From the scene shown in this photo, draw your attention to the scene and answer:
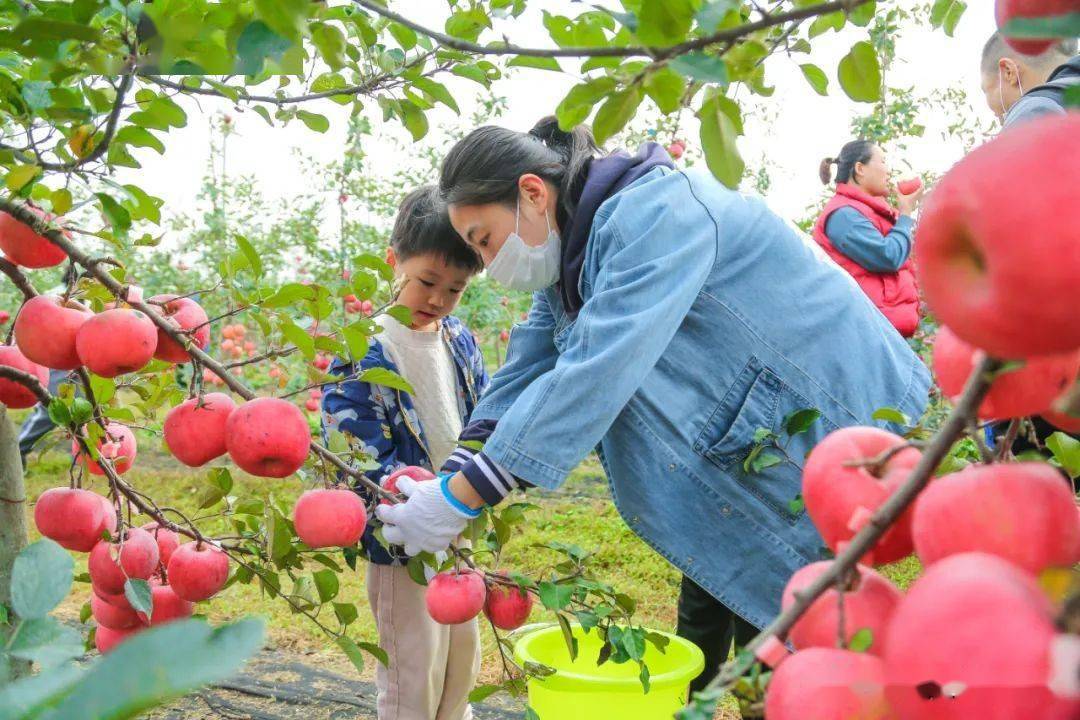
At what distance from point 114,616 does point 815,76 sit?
1153 millimetres

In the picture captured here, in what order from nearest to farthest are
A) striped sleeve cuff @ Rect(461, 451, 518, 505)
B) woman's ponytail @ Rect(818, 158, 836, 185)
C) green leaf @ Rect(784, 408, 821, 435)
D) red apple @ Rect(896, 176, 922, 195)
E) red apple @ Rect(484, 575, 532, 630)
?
1. green leaf @ Rect(784, 408, 821, 435)
2. striped sleeve cuff @ Rect(461, 451, 518, 505)
3. red apple @ Rect(484, 575, 532, 630)
4. red apple @ Rect(896, 176, 922, 195)
5. woman's ponytail @ Rect(818, 158, 836, 185)

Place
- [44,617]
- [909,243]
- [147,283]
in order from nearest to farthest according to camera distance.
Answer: [44,617] → [909,243] → [147,283]

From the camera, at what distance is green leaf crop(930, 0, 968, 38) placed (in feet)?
2.89

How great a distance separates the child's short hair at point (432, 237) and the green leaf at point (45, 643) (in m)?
1.72

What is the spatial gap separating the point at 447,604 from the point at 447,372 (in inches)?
39.0

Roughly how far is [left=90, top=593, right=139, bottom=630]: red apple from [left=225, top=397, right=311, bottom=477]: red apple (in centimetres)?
33

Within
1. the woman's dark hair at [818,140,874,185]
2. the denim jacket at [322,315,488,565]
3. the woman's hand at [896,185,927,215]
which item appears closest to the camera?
the denim jacket at [322,315,488,565]

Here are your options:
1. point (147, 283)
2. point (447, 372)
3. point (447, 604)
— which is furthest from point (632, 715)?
point (147, 283)

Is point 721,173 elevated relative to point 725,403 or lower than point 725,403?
elevated

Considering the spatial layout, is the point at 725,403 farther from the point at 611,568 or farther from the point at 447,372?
the point at 611,568

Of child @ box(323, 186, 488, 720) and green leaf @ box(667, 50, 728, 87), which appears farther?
child @ box(323, 186, 488, 720)

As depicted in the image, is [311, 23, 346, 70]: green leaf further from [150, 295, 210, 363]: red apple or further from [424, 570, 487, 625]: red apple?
[424, 570, 487, 625]: red apple

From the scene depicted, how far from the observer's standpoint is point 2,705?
0.27m


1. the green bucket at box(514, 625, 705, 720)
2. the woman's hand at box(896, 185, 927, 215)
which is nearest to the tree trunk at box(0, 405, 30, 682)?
the green bucket at box(514, 625, 705, 720)
